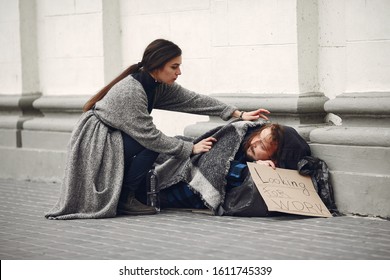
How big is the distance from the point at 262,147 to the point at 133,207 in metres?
1.05

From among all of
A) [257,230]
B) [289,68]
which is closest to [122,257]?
[257,230]

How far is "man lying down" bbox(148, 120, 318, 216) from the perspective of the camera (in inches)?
278

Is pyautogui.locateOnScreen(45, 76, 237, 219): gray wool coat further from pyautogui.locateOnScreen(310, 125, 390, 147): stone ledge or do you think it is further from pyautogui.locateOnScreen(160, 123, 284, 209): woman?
pyautogui.locateOnScreen(310, 125, 390, 147): stone ledge

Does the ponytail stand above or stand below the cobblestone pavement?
above

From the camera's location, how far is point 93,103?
7.37 meters

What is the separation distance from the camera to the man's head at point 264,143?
278 inches

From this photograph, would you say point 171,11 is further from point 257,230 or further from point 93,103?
point 257,230

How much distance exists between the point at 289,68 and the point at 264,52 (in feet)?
0.87

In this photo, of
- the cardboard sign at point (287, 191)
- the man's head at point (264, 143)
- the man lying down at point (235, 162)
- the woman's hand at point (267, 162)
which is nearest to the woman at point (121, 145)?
the man lying down at point (235, 162)

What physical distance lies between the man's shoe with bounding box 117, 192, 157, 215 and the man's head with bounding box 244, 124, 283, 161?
0.84m

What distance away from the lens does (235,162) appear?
281 inches

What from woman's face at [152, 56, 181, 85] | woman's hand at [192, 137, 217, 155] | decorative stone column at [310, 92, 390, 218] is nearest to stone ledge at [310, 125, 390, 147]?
decorative stone column at [310, 92, 390, 218]

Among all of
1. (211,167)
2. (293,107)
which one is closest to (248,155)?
(211,167)

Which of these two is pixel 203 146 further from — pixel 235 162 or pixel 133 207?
pixel 133 207
